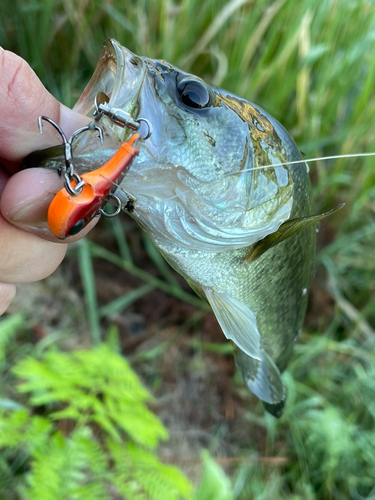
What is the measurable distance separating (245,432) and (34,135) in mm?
1701

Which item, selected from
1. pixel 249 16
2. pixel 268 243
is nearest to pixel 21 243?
pixel 268 243

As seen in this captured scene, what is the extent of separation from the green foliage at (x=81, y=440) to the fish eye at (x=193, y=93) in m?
0.95

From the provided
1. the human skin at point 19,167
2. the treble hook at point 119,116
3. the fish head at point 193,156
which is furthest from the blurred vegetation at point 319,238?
the treble hook at point 119,116

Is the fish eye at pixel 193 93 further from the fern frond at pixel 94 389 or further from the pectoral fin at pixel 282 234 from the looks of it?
the fern frond at pixel 94 389

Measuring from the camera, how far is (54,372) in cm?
124

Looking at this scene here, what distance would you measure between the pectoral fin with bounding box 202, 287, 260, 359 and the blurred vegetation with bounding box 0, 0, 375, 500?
0.88 meters

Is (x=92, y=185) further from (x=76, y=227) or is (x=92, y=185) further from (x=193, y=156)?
(x=193, y=156)

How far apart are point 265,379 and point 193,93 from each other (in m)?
0.72

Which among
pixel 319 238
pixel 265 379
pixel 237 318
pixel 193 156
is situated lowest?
pixel 319 238

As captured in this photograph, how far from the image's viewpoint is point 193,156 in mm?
623

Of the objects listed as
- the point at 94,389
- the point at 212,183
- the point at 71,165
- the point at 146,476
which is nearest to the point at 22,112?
the point at 71,165

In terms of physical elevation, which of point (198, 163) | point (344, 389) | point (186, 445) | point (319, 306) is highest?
point (198, 163)

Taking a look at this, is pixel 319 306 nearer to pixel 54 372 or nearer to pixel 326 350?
pixel 326 350

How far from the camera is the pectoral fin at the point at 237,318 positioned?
75 centimetres
